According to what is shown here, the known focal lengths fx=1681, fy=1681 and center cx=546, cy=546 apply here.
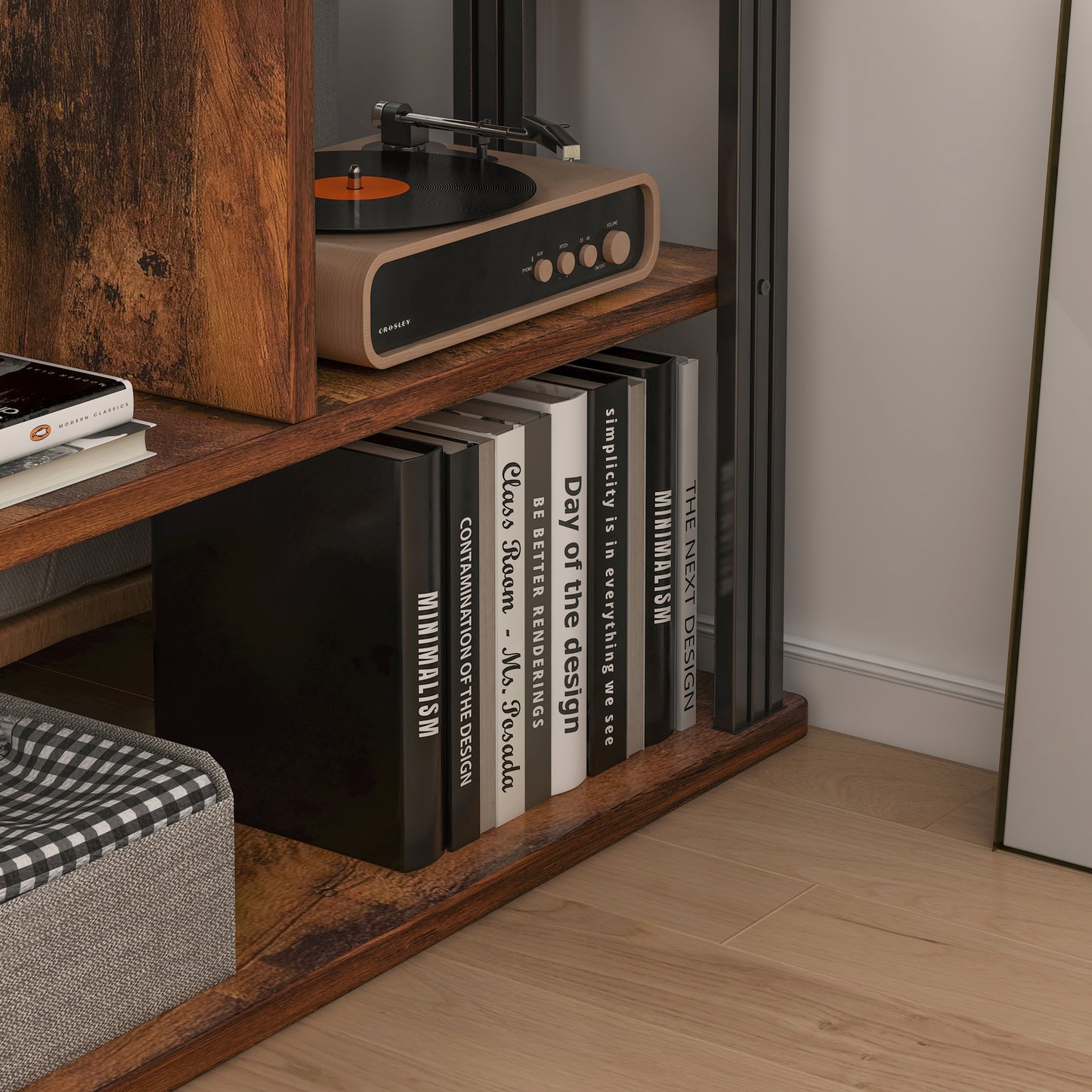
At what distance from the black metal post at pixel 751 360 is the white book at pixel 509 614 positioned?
25cm

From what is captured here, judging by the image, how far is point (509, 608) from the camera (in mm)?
1382

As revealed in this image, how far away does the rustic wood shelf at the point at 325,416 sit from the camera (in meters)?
0.96

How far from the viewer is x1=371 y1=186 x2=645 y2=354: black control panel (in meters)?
1.17

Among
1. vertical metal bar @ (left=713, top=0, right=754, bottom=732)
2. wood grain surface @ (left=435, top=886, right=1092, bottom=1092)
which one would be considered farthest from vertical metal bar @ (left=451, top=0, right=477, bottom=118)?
wood grain surface @ (left=435, top=886, right=1092, bottom=1092)

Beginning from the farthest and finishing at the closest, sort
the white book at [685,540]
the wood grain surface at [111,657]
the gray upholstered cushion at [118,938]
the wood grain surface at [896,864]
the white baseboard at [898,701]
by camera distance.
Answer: the wood grain surface at [111,657]
the white baseboard at [898,701]
the white book at [685,540]
the wood grain surface at [896,864]
the gray upholstered cushion at [118,938]

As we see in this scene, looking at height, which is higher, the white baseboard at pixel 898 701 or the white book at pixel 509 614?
the white book at pixel 509 614

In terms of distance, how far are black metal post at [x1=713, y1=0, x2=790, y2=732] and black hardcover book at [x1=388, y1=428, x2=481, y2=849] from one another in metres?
0.31

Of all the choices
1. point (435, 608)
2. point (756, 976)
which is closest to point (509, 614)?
point (435, 608)

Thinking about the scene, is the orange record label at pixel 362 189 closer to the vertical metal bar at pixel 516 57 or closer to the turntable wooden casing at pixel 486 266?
the turntable wooden casing at pixel 486 266

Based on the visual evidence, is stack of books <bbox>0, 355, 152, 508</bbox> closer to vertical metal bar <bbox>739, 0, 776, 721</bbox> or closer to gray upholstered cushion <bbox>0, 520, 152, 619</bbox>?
gray upholstered cushion <bbox>0, 520, 152, 619</bbox>

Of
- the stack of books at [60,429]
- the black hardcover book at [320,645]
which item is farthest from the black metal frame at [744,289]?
the stack of books at [60,429]

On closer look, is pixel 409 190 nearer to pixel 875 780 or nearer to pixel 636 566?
pixel 636 566

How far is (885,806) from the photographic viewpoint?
156cm

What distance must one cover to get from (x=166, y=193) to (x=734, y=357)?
59 centimetres
